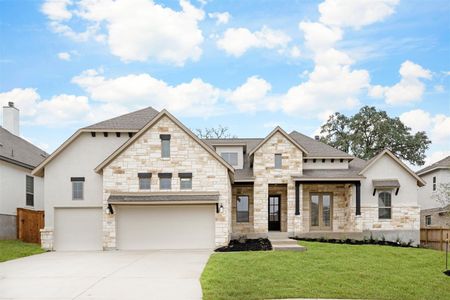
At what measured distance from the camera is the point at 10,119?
29.0m

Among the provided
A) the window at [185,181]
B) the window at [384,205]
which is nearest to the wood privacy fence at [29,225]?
the window at [185,181]

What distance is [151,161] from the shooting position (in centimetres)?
1981

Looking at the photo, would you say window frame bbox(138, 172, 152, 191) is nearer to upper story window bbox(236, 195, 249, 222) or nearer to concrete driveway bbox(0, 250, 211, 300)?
concrete driveway bbox(0, 250, 211, 300)

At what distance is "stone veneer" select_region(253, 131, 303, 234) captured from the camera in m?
24.2

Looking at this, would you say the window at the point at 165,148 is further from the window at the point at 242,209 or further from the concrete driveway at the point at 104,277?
the window at the point at 242,209

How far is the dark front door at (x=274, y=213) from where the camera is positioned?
84.8ft

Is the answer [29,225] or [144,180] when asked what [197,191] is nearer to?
[144,180]

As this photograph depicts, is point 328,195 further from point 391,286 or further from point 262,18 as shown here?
point 262,18

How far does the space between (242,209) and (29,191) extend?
1264 cm

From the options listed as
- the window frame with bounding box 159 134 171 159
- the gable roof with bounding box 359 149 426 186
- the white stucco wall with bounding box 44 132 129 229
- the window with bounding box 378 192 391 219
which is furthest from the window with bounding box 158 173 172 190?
the window with bounding box 378 192 391 219

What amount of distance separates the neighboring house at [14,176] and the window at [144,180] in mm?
7899

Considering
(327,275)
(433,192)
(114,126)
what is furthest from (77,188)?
(433,192)

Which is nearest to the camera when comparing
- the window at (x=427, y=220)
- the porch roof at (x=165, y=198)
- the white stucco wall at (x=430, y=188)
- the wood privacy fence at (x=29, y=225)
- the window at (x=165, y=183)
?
the porch roof at (x=165, y=198)

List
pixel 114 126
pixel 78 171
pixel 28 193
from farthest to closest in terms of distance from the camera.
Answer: pixel 28 193, pixel 114 126, pixel 78 171
